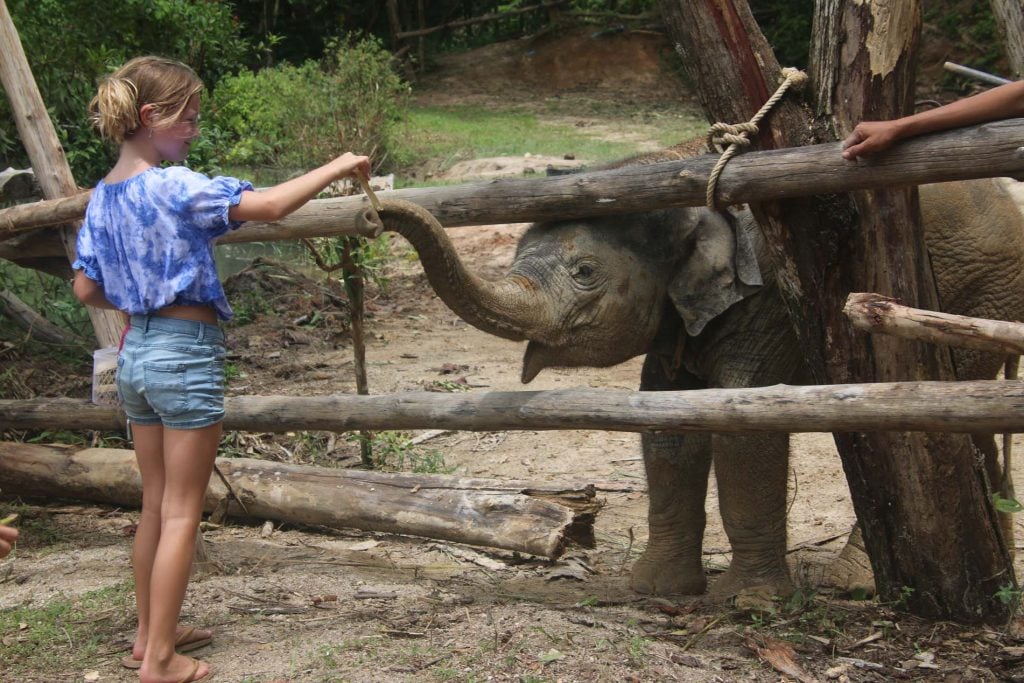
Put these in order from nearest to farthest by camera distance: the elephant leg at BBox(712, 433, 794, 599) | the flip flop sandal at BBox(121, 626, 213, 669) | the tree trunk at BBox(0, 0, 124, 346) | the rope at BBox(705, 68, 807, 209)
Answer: the flip flop sandal at BBox(121, 626, 213, 669) → the rope at BBox(705, 68, 807, 209) → the elephant leg at BBox(712, 433, 794, 599) → the tree trunk at BBox(0, 0, 124, 346)

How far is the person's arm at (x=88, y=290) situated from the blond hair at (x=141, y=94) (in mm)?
497

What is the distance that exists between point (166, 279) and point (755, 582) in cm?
278

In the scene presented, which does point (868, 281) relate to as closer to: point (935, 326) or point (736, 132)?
point (736, 132)

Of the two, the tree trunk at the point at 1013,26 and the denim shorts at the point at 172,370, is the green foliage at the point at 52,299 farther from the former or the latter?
the tree trunk at the point at 1013,26

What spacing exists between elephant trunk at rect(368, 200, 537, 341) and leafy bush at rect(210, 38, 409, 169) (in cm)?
949

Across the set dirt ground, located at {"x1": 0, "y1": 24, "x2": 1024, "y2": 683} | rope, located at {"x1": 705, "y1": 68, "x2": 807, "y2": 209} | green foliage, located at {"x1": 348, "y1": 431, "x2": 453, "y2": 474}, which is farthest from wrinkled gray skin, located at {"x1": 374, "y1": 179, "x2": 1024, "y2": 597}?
green foliage, located at {"x1": 348, "y1": 431, "x2": 453, "y2": 474}

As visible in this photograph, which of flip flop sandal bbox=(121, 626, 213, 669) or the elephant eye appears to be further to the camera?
the elephant eye

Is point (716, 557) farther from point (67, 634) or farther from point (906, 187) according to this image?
point (67, 634)

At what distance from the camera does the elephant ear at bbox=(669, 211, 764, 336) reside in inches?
172

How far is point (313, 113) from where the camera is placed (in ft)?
45.0

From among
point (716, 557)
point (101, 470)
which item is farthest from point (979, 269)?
point (101, 470)

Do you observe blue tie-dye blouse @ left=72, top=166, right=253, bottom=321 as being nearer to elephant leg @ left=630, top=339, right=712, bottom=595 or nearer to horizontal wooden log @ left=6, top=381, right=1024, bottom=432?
horizontal wooden log @ left=6, top=381, right=1024, bottom=432

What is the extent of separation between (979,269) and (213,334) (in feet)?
10.0

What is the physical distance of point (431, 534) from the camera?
16.4 feet
